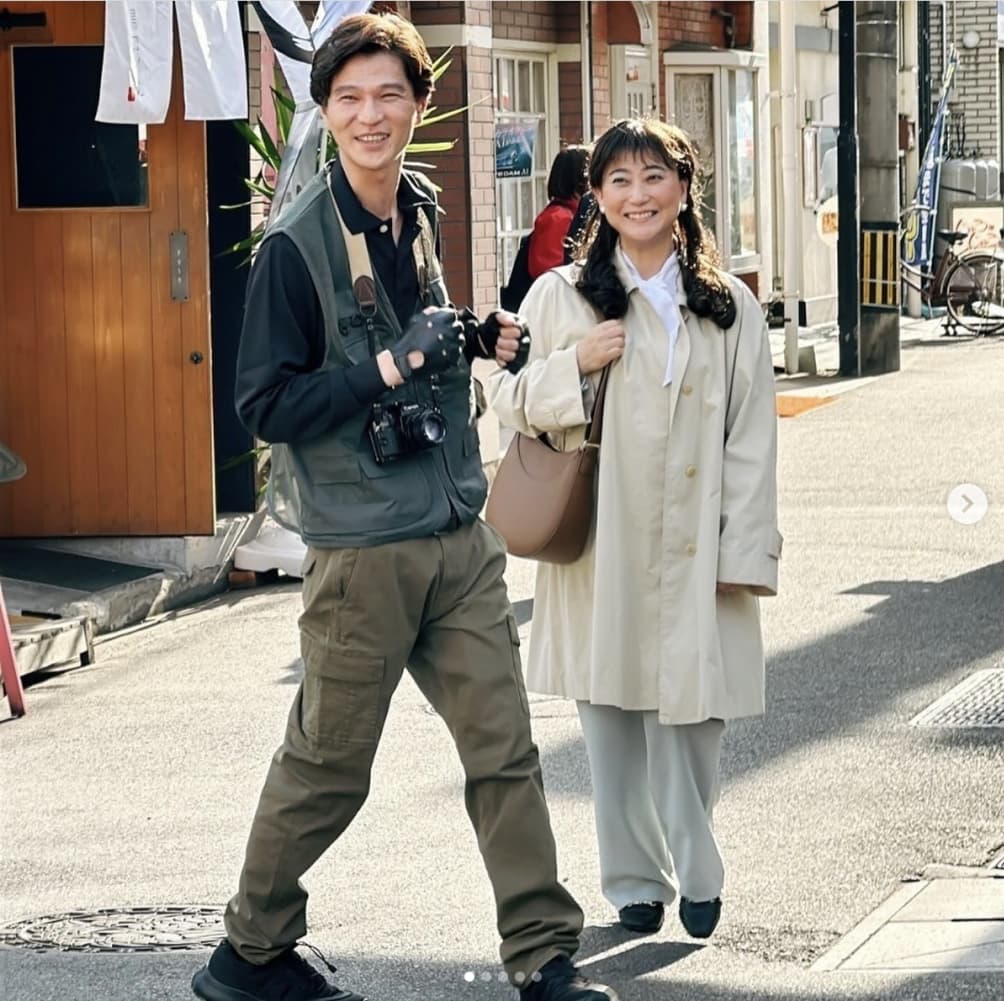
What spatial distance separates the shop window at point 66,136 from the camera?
35.0ft

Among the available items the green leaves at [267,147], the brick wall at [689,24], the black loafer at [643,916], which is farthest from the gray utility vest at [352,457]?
the brick wall at [689,24]

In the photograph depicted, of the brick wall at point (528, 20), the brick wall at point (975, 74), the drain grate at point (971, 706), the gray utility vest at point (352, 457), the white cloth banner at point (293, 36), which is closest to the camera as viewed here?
the gray utility vest at point (352, 457)

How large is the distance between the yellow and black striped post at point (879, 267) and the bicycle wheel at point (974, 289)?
153 inches

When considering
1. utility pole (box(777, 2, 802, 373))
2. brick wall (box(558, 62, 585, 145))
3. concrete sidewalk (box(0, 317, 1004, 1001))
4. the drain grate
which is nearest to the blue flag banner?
utility pole (box(777, 2, 802, 373))

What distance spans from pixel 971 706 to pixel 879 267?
Answer: 12.9 meters

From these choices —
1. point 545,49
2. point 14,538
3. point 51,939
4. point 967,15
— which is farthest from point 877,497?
point 967,15

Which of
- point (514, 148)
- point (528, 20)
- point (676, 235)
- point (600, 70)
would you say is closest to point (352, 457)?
point (676, 235)

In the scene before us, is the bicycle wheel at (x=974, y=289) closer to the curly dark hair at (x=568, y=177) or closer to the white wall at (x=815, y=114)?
the white wall at (x=815, y=114)

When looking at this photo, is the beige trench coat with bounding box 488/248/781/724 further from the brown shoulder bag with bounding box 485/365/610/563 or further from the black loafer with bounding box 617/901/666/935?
the black loafer with bounding box 617/901/666/935

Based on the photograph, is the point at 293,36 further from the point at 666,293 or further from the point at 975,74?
the point at 975,74

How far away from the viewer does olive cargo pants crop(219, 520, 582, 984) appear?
4570mm

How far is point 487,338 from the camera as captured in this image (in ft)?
15.3

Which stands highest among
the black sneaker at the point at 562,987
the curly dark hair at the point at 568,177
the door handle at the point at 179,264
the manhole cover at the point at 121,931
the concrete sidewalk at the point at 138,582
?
the curly dark hair at the point at 568,177

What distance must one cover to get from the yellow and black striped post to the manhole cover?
1543 centimetres
